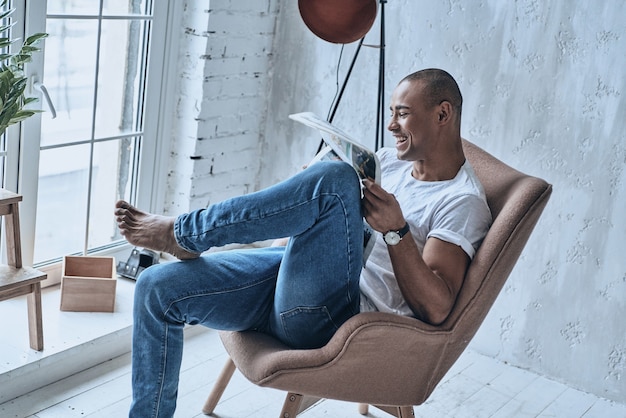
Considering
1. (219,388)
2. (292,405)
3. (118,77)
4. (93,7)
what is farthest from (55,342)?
(93,7)

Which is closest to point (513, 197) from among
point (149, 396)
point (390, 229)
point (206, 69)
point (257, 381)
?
point (390, 229)

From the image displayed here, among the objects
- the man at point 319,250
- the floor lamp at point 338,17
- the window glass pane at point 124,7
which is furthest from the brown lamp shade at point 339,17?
the window glass pane at point 124,7

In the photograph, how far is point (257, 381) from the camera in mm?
1960

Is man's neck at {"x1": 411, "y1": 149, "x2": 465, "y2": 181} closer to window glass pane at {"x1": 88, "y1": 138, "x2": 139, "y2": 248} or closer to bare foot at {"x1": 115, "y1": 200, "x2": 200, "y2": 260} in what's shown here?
bare foot at {"x1": 115, "y1": 200, "x2": 200, "y2": 260}

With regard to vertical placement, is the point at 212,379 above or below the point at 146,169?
below

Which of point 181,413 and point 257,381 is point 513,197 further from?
point 181,413

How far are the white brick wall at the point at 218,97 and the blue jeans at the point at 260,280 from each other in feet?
3.75

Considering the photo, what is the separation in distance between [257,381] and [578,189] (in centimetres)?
139

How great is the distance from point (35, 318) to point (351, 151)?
1119 millimetres

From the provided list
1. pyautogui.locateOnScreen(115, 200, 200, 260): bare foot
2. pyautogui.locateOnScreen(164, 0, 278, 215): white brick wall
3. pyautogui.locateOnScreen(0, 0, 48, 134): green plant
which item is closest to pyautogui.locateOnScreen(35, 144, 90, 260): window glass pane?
pyautogui.locateOnScreen(164, 0, 278, 215): white brick wall

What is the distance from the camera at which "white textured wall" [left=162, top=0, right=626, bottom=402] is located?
271 cm

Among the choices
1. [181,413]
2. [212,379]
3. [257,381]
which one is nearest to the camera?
[257,381]

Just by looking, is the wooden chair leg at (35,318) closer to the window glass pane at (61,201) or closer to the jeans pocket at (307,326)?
the window glass pane at (61,201)

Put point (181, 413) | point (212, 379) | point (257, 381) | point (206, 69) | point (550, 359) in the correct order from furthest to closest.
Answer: point (206, 69) < point (550, 359) < point (212, 379) < point (181, 413) < point (257, 381)
